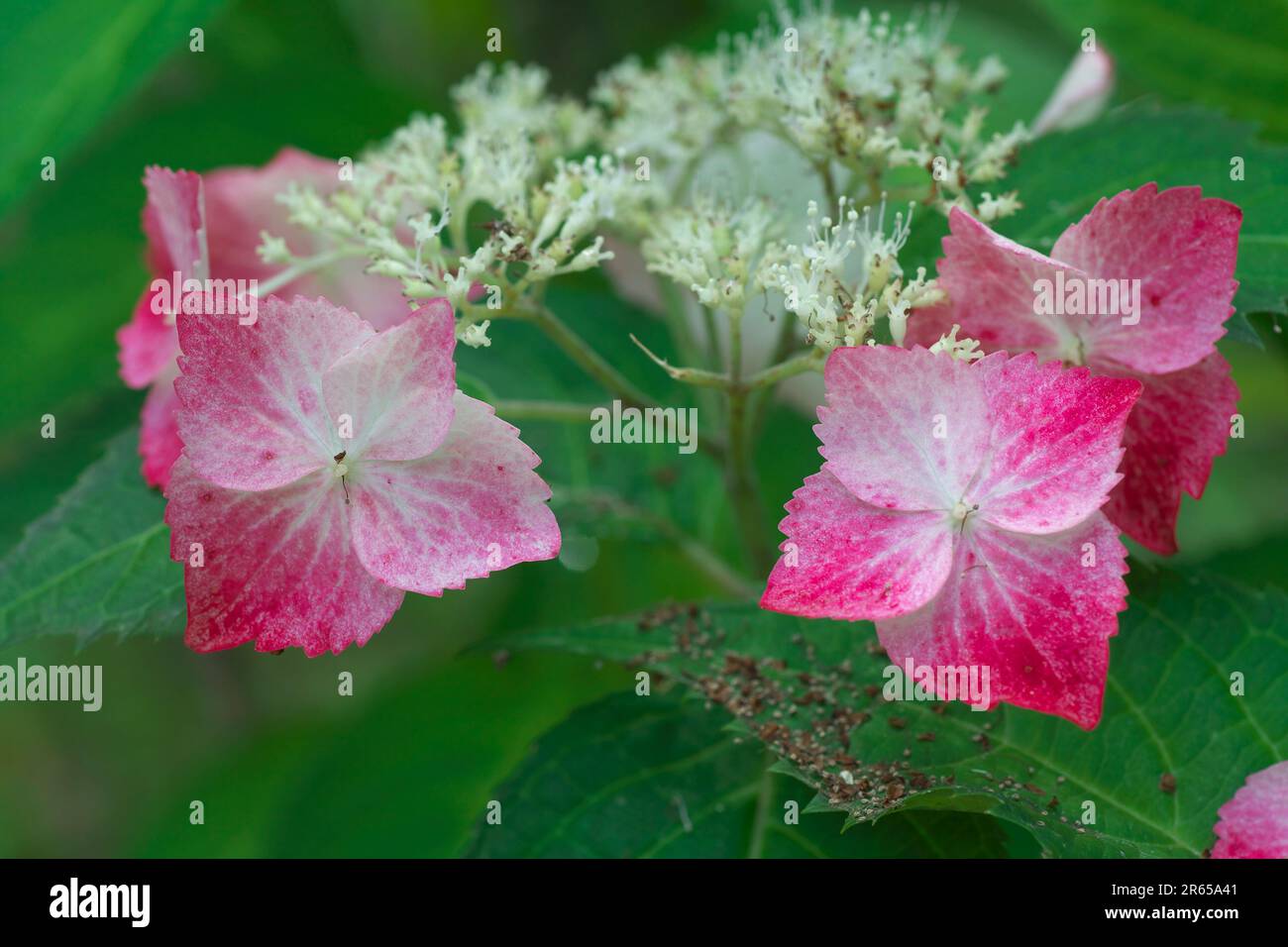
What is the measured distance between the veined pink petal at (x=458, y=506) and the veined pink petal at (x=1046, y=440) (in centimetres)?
24

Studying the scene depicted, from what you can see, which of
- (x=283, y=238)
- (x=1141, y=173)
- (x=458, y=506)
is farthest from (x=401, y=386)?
(x=1141, y=173)

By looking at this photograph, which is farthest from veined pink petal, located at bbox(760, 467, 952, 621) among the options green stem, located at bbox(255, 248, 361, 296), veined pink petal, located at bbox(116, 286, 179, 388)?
veined pink petal, located at bbox(116, 286, 179, 388)

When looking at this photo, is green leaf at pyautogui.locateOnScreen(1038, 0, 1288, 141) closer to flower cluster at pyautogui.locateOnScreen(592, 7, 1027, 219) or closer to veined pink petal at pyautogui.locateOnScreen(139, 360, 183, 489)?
flower cluster at pyautogui.locateOnScreen(592, 7, 1027, 219)

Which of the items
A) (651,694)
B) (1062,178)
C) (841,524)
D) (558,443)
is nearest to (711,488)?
(558,443)

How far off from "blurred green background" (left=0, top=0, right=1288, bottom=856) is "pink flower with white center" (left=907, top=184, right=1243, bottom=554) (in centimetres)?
36

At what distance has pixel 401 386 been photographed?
653 millimetres

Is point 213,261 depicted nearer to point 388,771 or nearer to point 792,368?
point 792,368

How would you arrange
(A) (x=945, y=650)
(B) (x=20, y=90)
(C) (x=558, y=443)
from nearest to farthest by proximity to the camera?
1. (A) (x=945, y=650)
2. (B) (x=20, y=90)
3. (C) (x=558, y=443)

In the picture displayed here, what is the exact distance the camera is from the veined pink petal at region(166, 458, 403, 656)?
666 millimetres

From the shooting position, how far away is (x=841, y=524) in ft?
2.12

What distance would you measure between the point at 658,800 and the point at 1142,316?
45 centimetres
